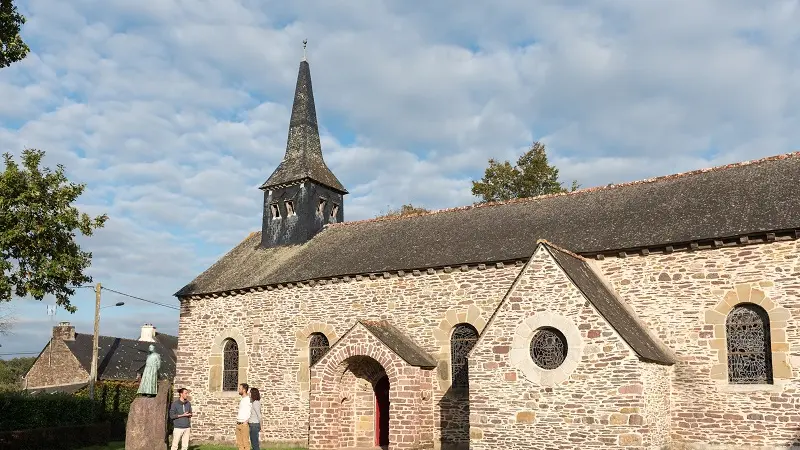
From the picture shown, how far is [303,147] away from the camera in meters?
27.8

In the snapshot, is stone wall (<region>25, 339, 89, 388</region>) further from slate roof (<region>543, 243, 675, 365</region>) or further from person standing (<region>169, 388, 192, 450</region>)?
slate roof (<region>543, 243, 675, 365</region>)

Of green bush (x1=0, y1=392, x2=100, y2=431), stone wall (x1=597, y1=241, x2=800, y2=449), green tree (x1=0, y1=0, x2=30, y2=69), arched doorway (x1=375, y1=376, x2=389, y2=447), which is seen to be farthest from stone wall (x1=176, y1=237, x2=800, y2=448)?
green tree (x1=0, y1=0, x2=30, y2=69)

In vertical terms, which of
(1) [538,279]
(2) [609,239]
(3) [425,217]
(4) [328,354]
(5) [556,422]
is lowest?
(5) [556,422]

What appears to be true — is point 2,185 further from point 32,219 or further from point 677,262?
point 677,262

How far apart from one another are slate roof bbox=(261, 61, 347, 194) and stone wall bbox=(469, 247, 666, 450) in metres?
13.8

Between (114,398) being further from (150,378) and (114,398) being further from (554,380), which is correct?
(554,380)

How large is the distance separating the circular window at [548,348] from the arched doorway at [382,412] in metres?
6.48

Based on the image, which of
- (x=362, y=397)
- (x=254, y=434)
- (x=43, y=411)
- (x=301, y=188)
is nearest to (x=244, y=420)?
(x=254, y=434)

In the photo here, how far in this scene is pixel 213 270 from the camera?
26.0 meters

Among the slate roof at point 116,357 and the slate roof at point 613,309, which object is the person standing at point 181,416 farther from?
the slate roof at point 116,357

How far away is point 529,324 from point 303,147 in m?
16.0

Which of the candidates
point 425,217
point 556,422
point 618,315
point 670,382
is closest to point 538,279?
point 618,315

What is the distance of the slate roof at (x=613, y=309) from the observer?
13.7 metres

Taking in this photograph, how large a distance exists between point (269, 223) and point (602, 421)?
17.0 metres
